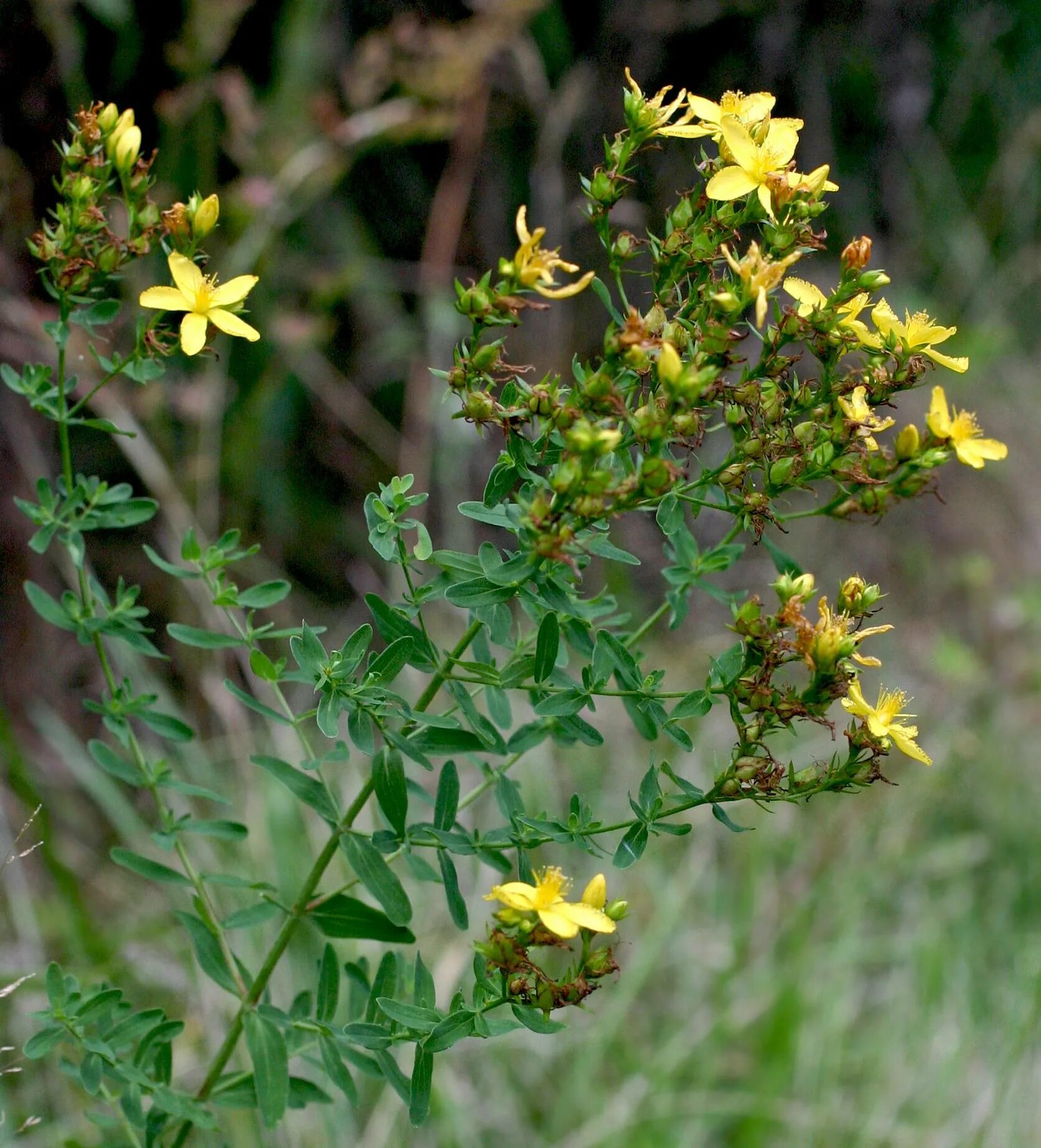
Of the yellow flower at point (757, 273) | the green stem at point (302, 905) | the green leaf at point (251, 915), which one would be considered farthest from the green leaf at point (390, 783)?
the yellow flower at point (757, 273)

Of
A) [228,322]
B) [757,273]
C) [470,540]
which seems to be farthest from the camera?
[470,540]

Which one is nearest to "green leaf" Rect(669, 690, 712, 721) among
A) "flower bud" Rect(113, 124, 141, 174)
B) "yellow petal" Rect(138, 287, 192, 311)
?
"yellow petal" Rect(138, 287, 192, 311)

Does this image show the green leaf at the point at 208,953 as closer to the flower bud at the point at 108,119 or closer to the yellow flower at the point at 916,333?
the flower bud at the point at 108,119

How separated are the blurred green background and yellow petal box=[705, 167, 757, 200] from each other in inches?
55.2

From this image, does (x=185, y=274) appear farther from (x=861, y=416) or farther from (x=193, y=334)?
(x=861, y=416)

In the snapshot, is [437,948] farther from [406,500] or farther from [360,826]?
[406,500]

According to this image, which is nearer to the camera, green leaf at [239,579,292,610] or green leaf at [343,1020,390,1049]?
green leaf at [343,1020,390,1049]

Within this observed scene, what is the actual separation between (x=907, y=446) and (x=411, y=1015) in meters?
0.62

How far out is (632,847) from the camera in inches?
36.1

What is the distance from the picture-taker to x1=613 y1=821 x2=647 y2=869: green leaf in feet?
2.93

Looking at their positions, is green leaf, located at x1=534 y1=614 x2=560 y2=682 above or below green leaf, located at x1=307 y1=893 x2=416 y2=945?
above

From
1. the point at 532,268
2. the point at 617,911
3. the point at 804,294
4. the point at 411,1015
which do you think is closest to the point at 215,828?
the point at 411,1015

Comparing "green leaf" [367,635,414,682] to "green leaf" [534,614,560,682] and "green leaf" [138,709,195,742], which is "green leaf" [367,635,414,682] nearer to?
"green leaf" [534,614,560,682]

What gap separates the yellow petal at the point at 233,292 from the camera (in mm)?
951
